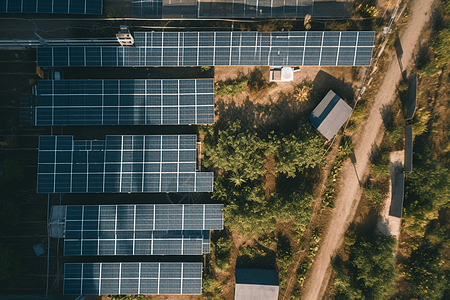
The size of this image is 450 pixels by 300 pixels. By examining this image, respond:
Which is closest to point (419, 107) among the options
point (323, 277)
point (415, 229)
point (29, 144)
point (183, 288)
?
point (415, 229)

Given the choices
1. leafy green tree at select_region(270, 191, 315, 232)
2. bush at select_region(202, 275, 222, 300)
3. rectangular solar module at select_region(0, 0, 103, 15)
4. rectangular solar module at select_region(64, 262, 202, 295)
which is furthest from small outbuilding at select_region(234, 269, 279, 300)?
rectangular solar module at select_region(0, 0, 103, 15)

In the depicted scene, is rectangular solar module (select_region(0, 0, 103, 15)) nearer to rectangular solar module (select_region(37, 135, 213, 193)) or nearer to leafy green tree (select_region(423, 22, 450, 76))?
rectangular solar module (select_region(37, 135, 213, 193))

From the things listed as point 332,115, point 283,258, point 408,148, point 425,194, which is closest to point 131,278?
point 283,258

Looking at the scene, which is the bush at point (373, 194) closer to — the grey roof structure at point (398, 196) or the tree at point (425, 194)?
the grey roof structure at point (398, 196)

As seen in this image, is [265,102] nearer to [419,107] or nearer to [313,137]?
[313,137]

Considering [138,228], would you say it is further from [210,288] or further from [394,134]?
[394,134]

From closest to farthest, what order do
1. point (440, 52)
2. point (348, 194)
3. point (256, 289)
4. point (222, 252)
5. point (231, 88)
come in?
point (256, 289) → point (440, 52) → point (231, 88) → point (222, 252) → point (348, 194)

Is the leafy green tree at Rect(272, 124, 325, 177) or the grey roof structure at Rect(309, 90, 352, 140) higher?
the grey roof structure at Rect(309, 90, 352, 140)
